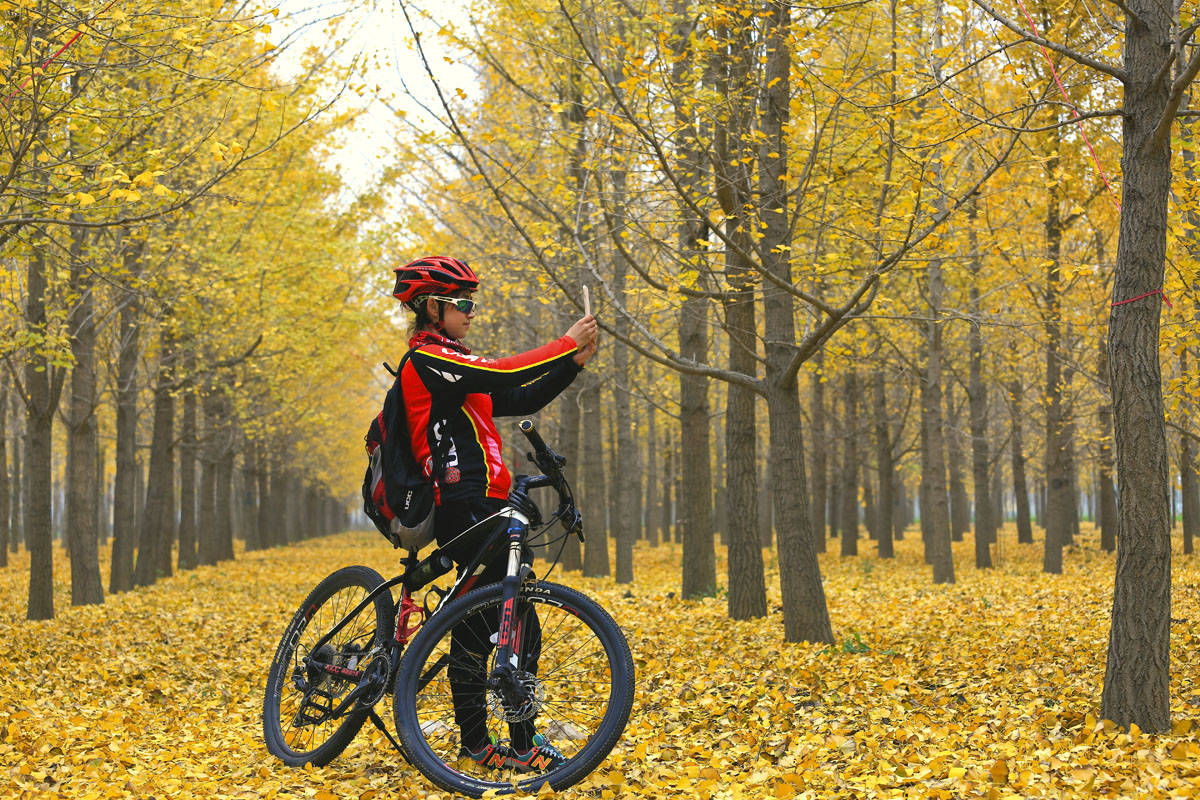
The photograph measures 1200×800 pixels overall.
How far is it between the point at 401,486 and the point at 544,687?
40.7 inches

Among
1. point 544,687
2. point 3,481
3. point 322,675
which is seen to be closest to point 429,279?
point 544,687

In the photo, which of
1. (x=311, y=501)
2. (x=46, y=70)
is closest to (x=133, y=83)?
(x=46, y=70)

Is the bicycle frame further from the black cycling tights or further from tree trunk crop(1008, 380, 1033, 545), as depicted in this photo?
tree trunk crop(1008, 380, 1033, 545)

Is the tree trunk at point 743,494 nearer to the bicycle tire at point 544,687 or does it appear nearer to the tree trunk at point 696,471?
the tree trunk at point 696,471

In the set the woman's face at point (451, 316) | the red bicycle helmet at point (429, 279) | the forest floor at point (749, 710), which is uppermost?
the red bicycle helmet at point (429, 279)

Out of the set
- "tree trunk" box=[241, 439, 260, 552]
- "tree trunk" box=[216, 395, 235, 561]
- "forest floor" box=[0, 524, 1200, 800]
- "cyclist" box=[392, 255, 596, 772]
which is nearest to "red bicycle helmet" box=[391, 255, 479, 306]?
"cyclist" box=[392, 255, 596, 772]

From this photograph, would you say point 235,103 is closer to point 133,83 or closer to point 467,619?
point 133,83

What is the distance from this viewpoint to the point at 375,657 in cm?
432

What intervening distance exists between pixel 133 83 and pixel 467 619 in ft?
34.3

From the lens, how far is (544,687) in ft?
13.3

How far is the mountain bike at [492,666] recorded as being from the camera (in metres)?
3.85

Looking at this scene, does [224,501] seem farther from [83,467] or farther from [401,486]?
[401,486]

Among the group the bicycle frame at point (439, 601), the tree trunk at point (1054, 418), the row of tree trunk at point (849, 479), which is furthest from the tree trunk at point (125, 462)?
the tree trunk at point (1054, 418)

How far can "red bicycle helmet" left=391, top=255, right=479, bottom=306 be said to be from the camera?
432 centimetres
